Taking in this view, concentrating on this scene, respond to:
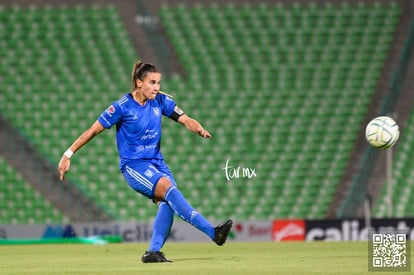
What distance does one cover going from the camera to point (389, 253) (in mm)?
8609

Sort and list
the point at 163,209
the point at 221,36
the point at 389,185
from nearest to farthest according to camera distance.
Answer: the point at 163,209 → the point at 389,185 → the point at 221,36

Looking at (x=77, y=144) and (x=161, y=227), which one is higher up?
(x=77, y=144)

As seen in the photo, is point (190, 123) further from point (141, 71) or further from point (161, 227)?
point (161, 227)

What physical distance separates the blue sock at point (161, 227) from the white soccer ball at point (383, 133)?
120 inches

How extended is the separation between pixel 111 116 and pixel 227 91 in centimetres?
1074

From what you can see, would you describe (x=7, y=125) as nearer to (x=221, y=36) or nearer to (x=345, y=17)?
(x=221, y=36)

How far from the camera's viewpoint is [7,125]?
62.2ft

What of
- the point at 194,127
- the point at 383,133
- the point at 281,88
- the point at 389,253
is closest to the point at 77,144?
the point at 194,127

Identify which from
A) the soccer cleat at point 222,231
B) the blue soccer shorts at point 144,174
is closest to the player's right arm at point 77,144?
the blue soccer shorts at point 144,174

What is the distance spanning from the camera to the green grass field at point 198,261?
26.1ft

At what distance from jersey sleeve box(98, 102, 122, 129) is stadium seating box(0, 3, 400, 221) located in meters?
8.93

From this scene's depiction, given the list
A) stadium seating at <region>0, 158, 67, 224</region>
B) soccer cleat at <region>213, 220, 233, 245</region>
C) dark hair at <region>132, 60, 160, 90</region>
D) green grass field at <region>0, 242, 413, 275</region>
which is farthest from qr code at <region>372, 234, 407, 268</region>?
stadium seating at <region>0, 158, 67, 224</region>

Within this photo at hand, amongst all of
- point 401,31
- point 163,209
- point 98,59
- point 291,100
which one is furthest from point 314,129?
point 163,209

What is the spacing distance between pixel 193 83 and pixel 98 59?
2148 mm
